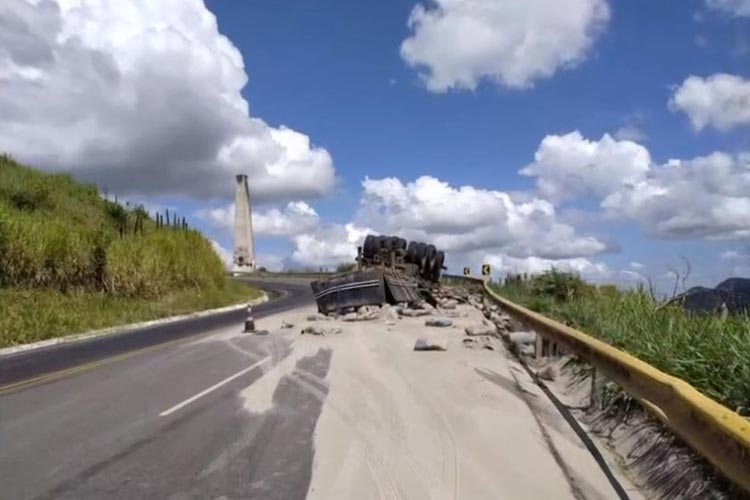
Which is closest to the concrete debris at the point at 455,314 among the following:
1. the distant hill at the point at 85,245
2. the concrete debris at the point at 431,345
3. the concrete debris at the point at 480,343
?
the concrete debris at the point at 480,343

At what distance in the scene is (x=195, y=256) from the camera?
35.5 meters

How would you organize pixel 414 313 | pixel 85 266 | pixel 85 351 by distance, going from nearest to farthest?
pixel 85 351, pixel 414 313, pixel 85 266

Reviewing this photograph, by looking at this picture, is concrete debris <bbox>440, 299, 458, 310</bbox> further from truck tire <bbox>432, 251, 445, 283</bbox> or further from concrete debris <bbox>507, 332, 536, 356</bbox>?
concrete debris <bbox>507, 332, 536, 356</bbox>

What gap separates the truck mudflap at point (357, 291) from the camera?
23.7 metres

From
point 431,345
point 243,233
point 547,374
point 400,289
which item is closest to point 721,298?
point 547,374

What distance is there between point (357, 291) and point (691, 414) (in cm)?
1963

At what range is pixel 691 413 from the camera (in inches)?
169

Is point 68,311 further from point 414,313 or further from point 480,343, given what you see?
point 480,343

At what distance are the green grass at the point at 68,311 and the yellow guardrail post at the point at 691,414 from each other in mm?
16041

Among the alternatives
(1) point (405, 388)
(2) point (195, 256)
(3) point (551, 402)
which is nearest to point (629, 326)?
(3) point (551, 402)

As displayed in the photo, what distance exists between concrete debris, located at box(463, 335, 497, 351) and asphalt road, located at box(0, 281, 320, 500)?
306 centimetres

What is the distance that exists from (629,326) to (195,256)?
28702mm

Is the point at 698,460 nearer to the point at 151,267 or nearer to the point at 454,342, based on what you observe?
the point at 454,342

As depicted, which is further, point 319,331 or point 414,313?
point 414,313
